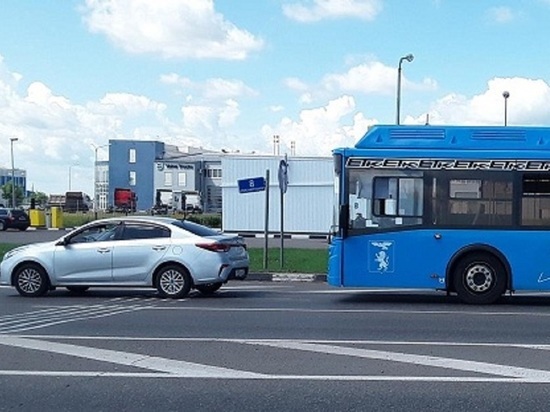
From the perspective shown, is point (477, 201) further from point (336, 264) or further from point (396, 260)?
point (336, 264)

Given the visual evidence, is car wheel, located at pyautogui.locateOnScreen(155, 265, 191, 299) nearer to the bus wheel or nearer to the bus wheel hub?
the bus wheel

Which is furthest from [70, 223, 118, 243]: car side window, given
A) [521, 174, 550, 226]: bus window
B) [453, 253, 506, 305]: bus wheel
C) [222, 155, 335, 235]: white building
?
[222, 155, 335, 235]: white building

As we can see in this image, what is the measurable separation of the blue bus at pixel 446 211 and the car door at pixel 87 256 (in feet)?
14.1

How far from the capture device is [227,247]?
17.0 metres

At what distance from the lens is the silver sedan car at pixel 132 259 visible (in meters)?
A: 16.8

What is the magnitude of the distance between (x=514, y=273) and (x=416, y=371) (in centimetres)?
717

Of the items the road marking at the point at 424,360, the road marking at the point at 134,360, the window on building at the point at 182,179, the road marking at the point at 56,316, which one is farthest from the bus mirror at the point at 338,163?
the window on building at the point at 182,179

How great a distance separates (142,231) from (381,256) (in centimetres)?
457

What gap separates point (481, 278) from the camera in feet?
52.1

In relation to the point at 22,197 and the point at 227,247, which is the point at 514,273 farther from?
the point at 22,197

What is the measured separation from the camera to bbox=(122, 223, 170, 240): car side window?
55.8 feet

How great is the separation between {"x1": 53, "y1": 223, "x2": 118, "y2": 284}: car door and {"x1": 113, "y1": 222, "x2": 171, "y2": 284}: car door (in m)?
0.18

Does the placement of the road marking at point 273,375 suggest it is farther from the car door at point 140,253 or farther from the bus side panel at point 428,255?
the car door at point 140,253

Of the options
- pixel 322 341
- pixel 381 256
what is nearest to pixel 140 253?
pixel 381 256
